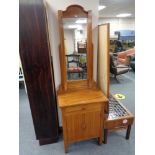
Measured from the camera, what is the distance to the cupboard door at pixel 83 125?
5.55 ft

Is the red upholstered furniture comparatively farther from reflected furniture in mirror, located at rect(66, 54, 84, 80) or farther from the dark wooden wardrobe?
the dark wooden wardrobe

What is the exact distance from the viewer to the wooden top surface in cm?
163

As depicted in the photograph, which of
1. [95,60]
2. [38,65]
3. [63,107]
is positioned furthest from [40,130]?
[95,60]

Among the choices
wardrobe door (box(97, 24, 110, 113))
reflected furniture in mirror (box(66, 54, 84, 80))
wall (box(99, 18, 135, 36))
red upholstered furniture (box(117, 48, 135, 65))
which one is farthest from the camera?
wall (box(99, 18, 135, 36))

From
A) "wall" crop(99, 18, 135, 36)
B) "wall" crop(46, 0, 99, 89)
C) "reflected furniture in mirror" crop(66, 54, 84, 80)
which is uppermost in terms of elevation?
"wall" crop(99, 18, 135, 36)

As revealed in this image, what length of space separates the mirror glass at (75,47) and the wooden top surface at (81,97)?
0.71 ft

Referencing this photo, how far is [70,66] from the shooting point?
187 cm

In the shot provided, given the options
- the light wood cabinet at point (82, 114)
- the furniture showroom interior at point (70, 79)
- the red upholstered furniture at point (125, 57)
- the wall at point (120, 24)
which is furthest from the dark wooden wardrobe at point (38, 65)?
the wall at point (120, 24)

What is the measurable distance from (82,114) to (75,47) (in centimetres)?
86

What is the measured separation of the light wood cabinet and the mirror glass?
0.90 feet

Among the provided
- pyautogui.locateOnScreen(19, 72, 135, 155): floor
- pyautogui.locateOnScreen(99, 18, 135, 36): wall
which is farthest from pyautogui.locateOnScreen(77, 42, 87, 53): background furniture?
pyautogui.locateOnScreen(99, 18, 135, 36): wall

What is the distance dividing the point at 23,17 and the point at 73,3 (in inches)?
25.8

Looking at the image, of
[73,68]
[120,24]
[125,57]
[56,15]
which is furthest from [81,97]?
[120,24]

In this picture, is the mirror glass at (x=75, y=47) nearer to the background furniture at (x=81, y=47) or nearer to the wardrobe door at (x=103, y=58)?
the background furniture at (x=81, y=47)
